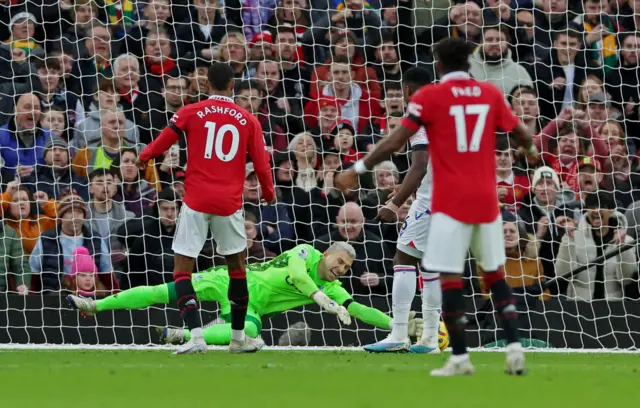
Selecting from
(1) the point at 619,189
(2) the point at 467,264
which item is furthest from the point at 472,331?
(1) the point at 619,189

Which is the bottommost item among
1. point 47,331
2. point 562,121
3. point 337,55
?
point 47,331

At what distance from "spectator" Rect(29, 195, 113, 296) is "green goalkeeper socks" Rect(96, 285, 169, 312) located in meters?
1.34

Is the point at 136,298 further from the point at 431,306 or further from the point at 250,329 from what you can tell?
the point at 431,306

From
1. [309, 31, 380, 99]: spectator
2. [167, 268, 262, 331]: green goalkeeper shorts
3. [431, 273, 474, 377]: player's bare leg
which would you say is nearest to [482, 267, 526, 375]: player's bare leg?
[431, 273, 474, 377]: player's bare leg

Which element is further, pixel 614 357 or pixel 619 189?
pixel 619 189

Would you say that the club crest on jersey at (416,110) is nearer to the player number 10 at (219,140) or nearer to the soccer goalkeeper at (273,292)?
the player number 10 at (219,140)

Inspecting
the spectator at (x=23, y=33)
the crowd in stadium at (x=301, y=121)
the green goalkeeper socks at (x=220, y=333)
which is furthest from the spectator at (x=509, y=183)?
the spectator at (x=23, y=33)

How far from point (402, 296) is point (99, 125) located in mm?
Result: 4544

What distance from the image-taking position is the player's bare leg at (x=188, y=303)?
869cm

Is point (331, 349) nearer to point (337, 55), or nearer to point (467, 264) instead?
point (467, 264)

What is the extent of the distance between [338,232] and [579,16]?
3887 millimetres

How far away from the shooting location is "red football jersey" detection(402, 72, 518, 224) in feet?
20.9

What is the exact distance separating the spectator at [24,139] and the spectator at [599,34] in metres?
5.78

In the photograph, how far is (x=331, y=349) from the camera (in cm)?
1027
